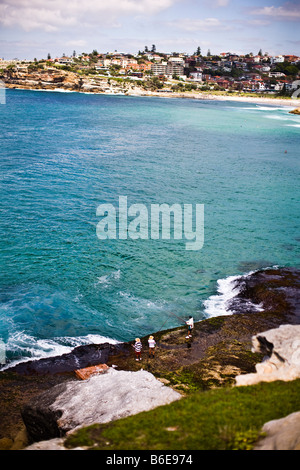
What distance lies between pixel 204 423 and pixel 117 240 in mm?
28860

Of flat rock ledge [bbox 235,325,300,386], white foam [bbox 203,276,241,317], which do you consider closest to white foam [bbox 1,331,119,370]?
white foam [bbox 203,276,241,317]

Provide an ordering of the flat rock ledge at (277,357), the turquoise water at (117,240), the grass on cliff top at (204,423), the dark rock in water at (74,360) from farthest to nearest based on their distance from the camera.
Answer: the turquoise water at (117,240), the dark rock in water at (74,360), the flat rock ledge at (277,357), the grass on cliff top at (204,423)

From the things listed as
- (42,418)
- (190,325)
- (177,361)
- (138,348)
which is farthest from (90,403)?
(190,325)

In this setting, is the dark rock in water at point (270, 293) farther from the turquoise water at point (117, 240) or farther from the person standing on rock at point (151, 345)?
the person standing on rock at point (151, 345)

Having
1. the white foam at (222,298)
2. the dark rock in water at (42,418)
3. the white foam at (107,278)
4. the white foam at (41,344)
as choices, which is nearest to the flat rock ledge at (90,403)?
the dark rock in water at (42,418)

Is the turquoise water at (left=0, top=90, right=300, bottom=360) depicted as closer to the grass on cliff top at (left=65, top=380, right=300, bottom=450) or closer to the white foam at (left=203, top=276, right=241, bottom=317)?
the white foam at (left=203, top=276, right=241, bottom=317)

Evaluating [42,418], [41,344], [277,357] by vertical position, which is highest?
[277,357]

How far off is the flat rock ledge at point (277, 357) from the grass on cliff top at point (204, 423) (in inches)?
21.6

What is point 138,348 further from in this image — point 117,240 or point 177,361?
point 117,240

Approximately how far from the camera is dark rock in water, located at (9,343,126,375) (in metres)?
22.1

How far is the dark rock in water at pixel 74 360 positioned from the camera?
22.1m

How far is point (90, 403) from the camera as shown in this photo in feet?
52.4

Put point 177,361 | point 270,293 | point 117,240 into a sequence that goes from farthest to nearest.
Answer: point 117,240 < point 270,293 < point 177,361
